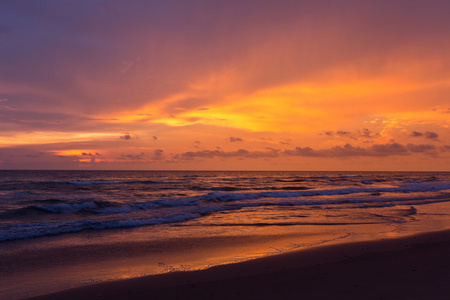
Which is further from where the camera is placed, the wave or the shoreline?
the wave

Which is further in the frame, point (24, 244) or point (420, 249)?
point (24, 244)

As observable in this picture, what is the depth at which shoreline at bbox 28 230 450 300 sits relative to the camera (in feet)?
21.0

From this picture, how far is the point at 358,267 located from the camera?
→ 8219mm

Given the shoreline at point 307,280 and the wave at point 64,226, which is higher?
the shoreline at point 307,280

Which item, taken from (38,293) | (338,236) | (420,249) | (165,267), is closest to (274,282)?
(165,267)

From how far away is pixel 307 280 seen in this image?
24.0 feet

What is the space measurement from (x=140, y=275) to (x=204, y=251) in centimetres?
295

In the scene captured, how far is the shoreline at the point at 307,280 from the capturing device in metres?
6.40

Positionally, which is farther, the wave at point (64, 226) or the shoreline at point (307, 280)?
the wave at point (64, 226)

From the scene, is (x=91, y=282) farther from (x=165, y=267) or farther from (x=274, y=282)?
(x=274, y=282)

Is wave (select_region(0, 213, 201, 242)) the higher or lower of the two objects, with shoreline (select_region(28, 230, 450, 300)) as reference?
lower

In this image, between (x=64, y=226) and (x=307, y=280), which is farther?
(x=64, y=226)

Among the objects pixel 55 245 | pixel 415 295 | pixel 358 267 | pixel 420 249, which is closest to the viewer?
pixel 415 295

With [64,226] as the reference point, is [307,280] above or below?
above
